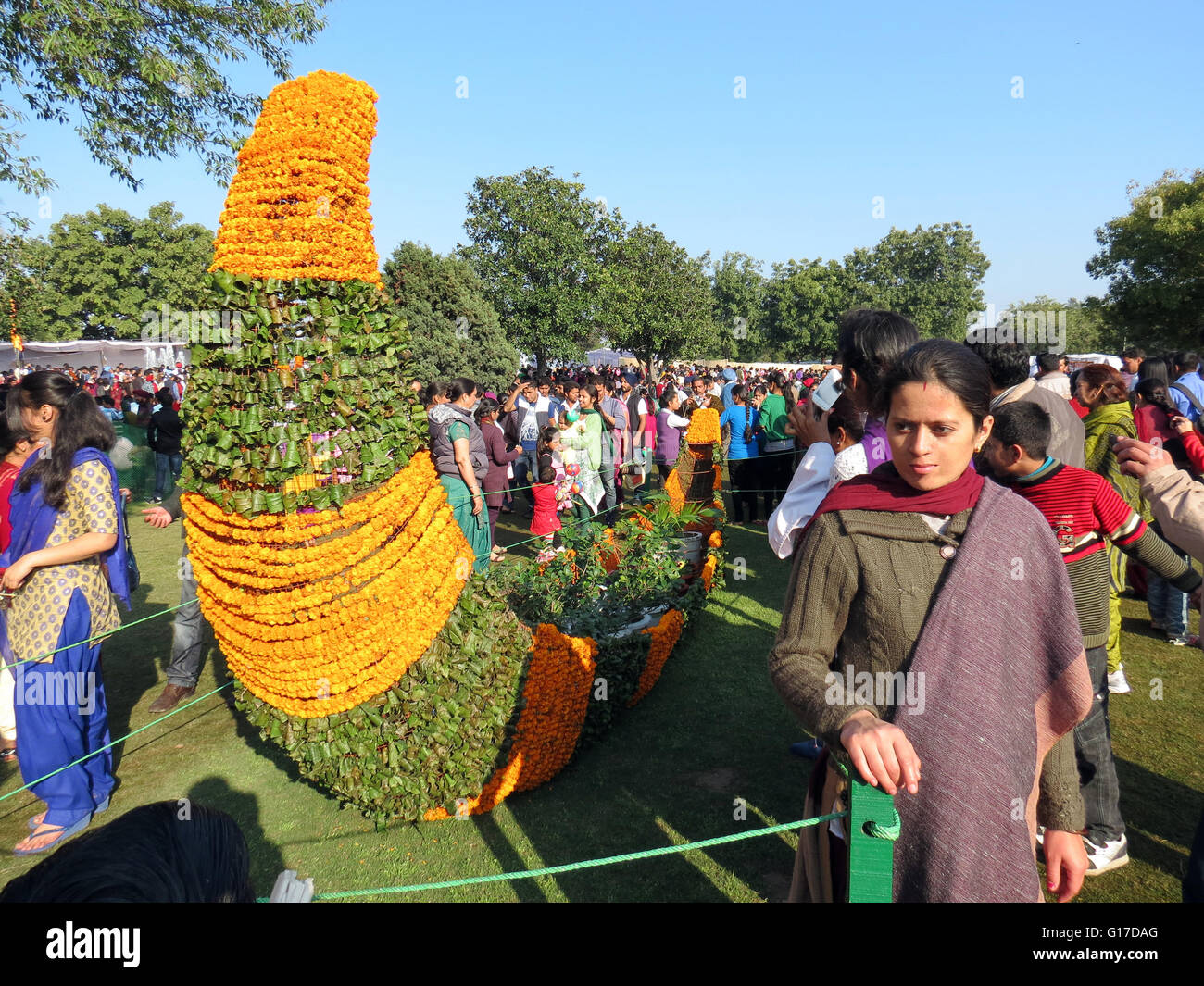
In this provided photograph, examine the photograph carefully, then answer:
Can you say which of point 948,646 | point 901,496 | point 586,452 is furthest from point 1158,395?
point 948,646

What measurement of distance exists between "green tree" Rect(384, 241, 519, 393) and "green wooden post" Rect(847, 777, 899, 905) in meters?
25.0

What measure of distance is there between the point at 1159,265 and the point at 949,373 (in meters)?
35.7

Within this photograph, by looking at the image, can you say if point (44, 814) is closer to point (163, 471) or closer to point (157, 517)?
point (157, 517)

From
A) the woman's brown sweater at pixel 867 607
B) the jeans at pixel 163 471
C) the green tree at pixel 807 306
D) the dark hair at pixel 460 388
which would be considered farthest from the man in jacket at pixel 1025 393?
the green tree at pixel 807 306

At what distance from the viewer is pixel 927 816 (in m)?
1.58

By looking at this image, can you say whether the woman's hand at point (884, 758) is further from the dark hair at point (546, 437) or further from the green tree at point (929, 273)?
the green tree at point (929, 273)

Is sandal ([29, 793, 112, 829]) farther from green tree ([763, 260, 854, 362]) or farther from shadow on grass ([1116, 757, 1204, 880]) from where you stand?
green tree ([763, 260, 854, 362])

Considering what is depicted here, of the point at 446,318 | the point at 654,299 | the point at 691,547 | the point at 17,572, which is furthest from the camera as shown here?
the point at 654,299

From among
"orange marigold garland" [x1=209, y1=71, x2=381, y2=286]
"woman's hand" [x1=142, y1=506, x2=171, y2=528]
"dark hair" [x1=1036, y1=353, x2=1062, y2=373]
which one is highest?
"orange marigold garland" [x1=209, y1=71, x2=381, y2=286]

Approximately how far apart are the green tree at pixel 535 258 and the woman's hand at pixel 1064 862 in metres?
32.9

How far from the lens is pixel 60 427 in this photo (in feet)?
12.4

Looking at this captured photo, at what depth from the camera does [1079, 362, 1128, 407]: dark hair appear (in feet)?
16.9

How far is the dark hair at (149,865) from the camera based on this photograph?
1.11 metres

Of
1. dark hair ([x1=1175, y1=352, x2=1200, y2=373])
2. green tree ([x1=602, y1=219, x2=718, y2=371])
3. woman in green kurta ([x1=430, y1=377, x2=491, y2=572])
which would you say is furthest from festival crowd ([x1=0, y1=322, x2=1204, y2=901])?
green tree ([x1=602, y1=219, x2=718, y2=371])
